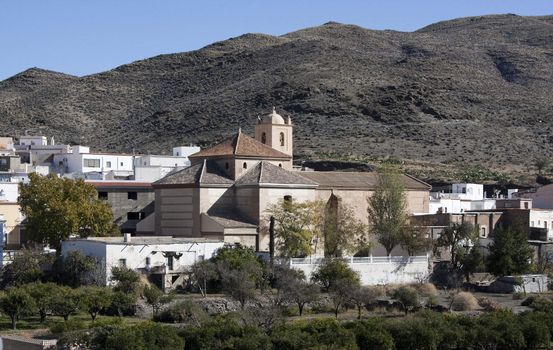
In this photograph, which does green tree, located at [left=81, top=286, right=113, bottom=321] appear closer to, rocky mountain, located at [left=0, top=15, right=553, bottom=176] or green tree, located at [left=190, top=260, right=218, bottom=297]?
green tree, located at [left=190, top=260, right=218, bottom=297]

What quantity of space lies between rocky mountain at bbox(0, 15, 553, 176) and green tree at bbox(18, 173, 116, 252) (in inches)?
1985

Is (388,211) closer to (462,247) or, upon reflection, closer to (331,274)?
(462,247)

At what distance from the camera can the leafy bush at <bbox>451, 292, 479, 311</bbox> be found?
166 ft

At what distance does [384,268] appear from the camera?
2233 inches

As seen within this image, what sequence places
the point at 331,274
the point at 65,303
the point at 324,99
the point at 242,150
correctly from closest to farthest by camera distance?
the point at 65,303, the point at 331,274, the point at 242,150, the point at 324,99


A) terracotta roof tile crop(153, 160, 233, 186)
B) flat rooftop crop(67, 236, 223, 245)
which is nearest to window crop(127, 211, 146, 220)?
terracotta roof tile crop(153, 160, 233, 186)

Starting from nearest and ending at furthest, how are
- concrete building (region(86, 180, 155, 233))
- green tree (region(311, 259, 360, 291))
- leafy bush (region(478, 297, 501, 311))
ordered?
leafy bush (region(478, 297, 501, 311))
green tree (region(311, 259, 360, 291))
concrete building (region(86, 180, 155, 233))

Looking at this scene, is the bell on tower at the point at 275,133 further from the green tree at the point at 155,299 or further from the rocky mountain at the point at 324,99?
the rocky mountain at the point at 324,99

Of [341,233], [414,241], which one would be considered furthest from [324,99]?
[341,233]

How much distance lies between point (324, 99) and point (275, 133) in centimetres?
6893

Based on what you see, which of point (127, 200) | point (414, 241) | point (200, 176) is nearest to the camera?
point (200, 176)

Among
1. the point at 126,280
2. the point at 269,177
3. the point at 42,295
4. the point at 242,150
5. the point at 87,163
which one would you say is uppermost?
the point at 87,163

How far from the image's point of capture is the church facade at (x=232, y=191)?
187 feet

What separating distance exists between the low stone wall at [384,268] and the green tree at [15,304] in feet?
43.9
